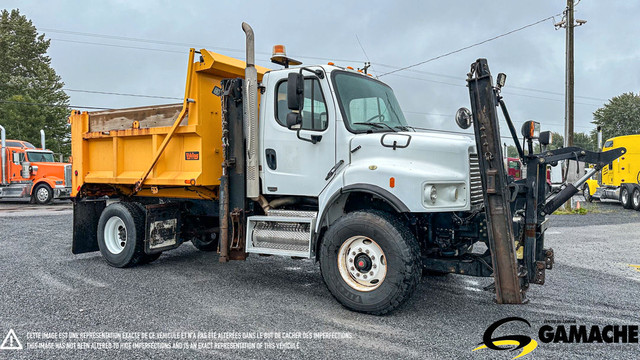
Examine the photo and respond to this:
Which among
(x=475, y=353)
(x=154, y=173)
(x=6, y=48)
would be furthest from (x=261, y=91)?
(x=6, y=48)

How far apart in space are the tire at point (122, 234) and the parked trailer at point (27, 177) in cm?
1495

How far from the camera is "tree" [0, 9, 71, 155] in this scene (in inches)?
1393

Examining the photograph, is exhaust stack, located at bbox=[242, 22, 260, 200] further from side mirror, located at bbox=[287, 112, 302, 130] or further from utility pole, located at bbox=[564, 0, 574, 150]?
utility pole, located at bbox=[564, 0, 574, 150]

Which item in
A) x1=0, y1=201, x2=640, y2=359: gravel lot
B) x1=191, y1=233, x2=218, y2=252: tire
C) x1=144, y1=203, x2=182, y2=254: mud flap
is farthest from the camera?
x1=191, y1=233, x2=218, y2=252: tire

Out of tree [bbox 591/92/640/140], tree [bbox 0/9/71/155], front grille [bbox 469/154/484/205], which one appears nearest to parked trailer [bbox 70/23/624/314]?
front grille [bbox 469/154/484/205]

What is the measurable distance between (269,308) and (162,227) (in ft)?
8.67

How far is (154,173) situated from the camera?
21.8 feet

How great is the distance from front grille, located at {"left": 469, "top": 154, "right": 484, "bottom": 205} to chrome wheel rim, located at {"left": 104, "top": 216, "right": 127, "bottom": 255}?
5.32 m

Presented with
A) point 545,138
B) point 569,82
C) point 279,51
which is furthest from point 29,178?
point 569,82

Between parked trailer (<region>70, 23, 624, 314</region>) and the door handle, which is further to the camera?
the door handle

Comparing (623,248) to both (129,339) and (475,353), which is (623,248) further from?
(129,339)

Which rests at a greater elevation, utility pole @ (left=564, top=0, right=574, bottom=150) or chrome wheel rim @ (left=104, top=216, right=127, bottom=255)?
utility pole @ (left=564, top=0, right=574, bottom=150)

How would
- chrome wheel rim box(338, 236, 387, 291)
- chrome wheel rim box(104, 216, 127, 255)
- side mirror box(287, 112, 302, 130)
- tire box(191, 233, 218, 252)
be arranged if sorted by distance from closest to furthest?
chrome wheel rim box(338, 236, 387, 291) < side mirror box(287, 112, 302, 130) < chrome wheel rim box(104, 216, 127, 255) < tire box(191, 233, 218, 252)

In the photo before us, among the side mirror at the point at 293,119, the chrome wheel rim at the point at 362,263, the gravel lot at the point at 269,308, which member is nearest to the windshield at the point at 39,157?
the gravel lot at the point at 269,308
